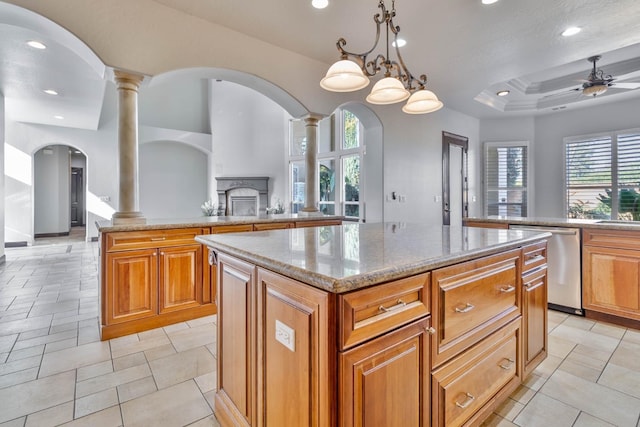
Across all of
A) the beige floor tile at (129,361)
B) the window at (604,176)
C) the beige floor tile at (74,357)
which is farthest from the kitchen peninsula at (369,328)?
the window at (604,176)

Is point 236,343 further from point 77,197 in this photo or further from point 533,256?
point 77,197

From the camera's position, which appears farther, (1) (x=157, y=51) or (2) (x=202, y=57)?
(2) (x=202, y=57)

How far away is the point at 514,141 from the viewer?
6.55 meters

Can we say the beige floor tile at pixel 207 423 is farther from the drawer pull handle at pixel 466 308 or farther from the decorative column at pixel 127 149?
the decorative column at pixel 127 149

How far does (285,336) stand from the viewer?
3.61 feet

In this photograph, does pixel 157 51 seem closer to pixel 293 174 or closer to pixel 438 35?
pixel 438 35

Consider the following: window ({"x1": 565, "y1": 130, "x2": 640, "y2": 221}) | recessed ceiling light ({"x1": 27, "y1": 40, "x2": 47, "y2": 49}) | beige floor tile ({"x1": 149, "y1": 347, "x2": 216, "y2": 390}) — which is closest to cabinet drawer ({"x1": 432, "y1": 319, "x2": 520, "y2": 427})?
beige floor tile ({"x1": 149, "y1": 347, "x2": 216, "y2": 390})

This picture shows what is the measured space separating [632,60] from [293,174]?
643 centimetres

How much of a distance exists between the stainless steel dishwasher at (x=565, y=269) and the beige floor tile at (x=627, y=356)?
0.61 metres

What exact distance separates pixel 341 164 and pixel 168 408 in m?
5.78

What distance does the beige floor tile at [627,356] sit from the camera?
85.1 inches

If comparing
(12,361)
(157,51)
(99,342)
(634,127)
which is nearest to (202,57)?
(157,51)

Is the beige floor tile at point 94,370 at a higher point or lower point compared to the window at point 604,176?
lower

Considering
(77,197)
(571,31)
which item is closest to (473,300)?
(571,31)
